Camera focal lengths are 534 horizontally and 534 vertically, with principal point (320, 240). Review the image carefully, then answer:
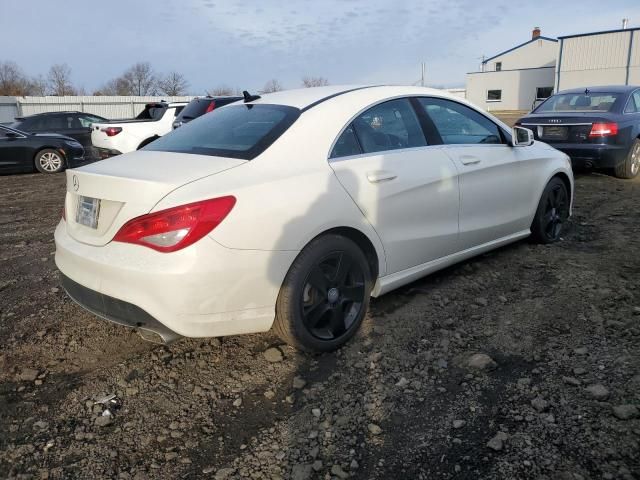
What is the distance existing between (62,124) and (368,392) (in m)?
15.8

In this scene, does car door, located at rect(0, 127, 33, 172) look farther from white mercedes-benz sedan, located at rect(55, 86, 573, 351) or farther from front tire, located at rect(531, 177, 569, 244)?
front tire, located at rect(531, 177, 569, 244)

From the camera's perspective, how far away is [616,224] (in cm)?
599

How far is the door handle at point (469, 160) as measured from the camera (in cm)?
402

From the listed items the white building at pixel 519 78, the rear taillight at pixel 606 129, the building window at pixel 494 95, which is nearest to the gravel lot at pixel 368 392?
the rear taillight at pixel 606 129

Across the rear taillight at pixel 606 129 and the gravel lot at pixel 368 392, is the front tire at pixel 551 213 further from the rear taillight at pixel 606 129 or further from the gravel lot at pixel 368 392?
the rear taillight at pixel 606 129

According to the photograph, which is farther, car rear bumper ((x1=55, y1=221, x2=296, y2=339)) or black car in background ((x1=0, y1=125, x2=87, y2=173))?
black car in background ((x1=0, y1=125, x2=87, y2=173))

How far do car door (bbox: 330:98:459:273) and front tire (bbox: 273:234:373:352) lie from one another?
0.27 metres

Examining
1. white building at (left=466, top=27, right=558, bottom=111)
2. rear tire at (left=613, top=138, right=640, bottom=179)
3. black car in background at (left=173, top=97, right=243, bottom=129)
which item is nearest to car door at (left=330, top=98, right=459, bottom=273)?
rear tire at (left=613, top=138, right=640, bottom=179)

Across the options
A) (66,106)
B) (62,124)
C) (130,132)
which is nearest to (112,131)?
(130,132)

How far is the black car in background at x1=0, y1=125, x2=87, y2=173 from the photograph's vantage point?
11867mm

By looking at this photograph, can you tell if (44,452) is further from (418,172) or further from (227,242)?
(418,172)

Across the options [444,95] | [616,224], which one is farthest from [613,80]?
[444,95]

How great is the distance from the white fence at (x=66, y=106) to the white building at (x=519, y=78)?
27565 millimetres

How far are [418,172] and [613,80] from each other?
39611mm
